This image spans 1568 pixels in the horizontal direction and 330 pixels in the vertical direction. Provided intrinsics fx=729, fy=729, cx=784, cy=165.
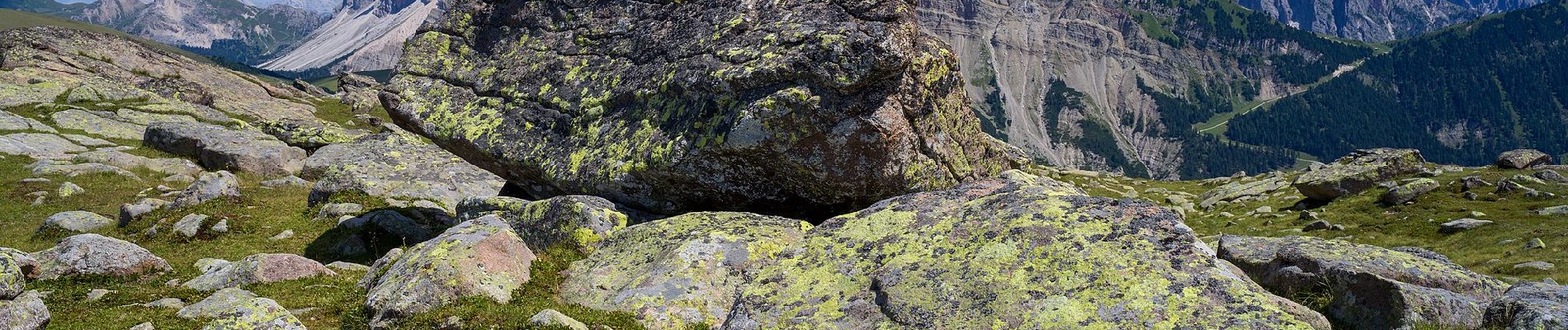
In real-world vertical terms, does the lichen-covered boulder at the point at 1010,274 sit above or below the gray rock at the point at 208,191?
above

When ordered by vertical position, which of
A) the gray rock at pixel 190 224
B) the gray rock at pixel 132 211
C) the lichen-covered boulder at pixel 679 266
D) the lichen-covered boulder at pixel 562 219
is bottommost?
the gray rock at pixel 132 211

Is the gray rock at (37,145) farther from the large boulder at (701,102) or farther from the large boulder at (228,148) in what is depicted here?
the large boulder at (701,102)

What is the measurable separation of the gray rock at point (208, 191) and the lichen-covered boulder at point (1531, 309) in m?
33.0

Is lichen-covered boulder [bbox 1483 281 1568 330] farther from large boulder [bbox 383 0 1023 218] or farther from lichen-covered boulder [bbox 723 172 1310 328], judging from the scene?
large boulder [bbox 383 0 1023 218]

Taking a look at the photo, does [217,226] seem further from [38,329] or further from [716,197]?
[716,197]

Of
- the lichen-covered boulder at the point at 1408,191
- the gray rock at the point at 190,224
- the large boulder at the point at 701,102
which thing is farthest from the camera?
the lichen-covered boulder at the point at 1408,191

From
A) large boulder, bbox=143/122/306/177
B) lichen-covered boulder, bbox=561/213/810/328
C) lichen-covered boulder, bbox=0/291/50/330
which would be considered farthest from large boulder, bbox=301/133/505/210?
lichen-covered boulder, bbox=0/291/50/330

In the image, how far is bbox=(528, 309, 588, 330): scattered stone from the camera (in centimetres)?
1156

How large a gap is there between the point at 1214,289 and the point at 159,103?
215 feet

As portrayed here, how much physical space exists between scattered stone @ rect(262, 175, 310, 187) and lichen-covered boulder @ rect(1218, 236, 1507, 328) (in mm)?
32700

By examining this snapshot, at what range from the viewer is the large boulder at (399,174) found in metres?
26.9

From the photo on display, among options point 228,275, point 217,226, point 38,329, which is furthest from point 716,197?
point 217,226

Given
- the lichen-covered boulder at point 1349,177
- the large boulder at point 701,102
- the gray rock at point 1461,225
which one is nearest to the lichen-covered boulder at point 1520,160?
the lichen-covered boulder at point 1349,177

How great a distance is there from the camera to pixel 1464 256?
27531 mm
